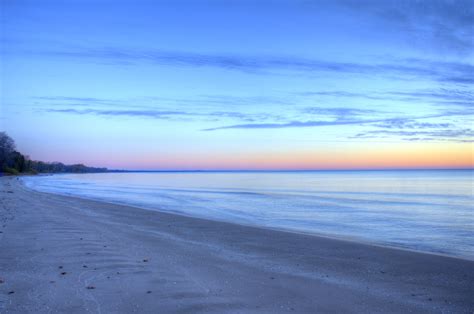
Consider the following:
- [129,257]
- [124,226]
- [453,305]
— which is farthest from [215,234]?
[453,305]

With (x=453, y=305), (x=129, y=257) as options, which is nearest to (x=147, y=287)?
(x=129, y=257)

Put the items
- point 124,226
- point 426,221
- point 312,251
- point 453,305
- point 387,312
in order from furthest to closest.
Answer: point 426,221 < point 124,226 < point 312,251 < point 453,305 < point 387,312

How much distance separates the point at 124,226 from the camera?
15219 millimetres

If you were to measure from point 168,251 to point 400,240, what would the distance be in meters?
8.37

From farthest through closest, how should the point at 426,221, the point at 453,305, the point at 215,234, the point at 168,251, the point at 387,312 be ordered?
the point at 426,221 < the point at 215,234 < the point at 168,251 < the point at 453,305 < the point at 387,312

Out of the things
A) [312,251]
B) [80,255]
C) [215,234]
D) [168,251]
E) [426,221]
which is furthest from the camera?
[426,221]

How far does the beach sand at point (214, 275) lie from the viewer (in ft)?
20.6

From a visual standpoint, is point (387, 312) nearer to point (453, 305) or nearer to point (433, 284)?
point (453, 305)

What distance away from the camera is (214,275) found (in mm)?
7965

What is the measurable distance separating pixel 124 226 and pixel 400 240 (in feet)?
31.9

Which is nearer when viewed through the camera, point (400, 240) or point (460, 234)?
point (400, 240)

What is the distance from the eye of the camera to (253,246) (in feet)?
38.7

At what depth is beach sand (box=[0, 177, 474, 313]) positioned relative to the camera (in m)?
6.27

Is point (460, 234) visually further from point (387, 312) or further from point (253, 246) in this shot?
point (387, 312)
